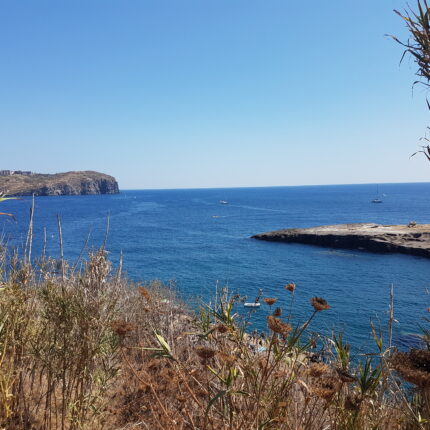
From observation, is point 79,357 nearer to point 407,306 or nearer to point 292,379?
point 292,379

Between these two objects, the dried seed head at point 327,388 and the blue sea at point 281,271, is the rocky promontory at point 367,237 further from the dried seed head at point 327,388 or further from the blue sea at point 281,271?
the dried seed head at point 327,388

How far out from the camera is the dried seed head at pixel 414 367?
2.38m

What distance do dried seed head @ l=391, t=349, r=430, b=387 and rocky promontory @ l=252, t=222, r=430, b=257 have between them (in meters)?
Result: 45.0

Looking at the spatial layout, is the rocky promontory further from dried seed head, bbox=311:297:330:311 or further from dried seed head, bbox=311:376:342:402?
dried seed head, bbox=311:297:330:311

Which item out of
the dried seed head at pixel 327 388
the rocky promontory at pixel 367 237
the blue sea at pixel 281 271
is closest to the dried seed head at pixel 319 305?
the dried seed head at pixel 327 388

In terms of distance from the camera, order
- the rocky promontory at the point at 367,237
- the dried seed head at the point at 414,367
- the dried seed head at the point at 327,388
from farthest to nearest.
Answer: the rocky promontory at the point at 367,237 < the dried seed head at the point at 327,388 < the dried seed head at the point at 414,367

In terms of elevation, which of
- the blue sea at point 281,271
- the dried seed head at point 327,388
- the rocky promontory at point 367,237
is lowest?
the blue sea at point 281,271

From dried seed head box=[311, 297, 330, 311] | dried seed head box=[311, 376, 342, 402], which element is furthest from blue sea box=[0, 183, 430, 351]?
dried seed head box=[311, 297, 330, 311]

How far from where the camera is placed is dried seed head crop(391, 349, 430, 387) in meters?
2.38

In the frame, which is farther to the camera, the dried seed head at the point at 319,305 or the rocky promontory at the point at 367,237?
the rocky promontory at the point at 367,237

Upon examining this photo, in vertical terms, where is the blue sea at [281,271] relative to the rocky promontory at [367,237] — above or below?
below

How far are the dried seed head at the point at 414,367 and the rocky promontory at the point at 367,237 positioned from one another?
148 ft

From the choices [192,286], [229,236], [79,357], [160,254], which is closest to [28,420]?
[79,357]

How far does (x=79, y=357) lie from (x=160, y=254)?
39.8 meters
